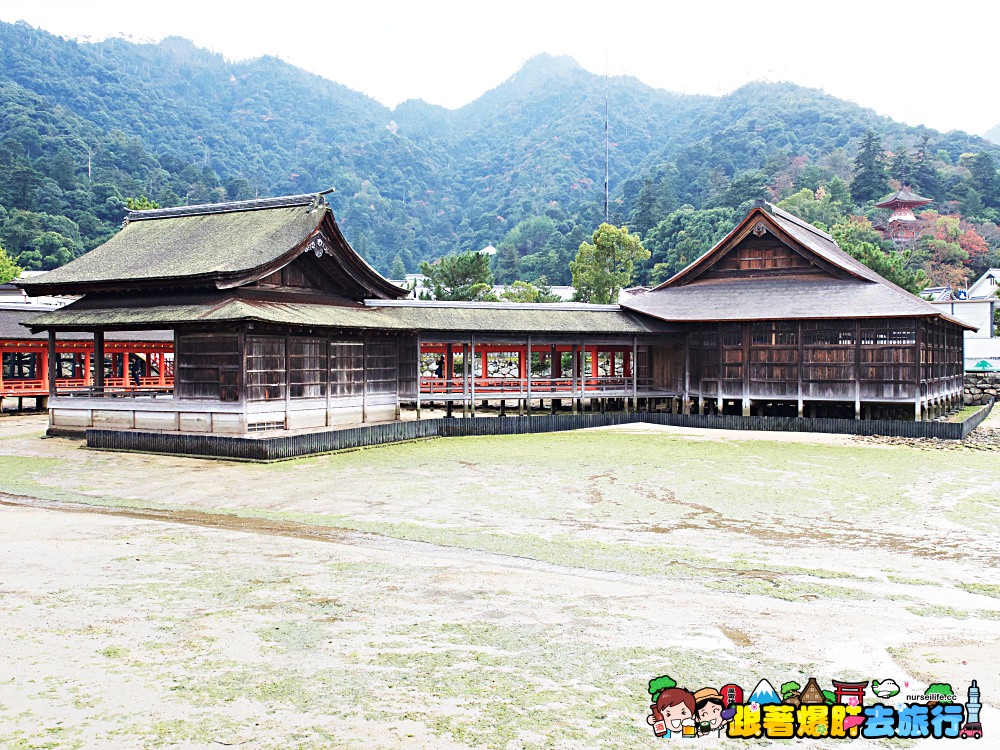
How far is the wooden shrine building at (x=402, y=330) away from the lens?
2788cm

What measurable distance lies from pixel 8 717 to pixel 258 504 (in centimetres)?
1112

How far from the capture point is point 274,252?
29188 millimetres

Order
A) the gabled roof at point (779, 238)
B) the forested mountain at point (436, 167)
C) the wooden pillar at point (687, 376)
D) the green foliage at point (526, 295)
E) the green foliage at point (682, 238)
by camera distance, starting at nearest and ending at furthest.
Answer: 1. the gabled roof at point (779, 238)
2. the wooden pillar at point (687, 376)
3. the green foliage at point (526, 295)
4. the green foliage at point (682, 238)
5. the forested mountain at point (436, 167)

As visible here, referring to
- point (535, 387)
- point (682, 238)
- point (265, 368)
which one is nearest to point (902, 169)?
point (682, 238)

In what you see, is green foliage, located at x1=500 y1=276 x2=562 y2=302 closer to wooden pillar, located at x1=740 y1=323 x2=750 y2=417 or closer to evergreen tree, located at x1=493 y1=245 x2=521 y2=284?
wooden pillar, located at x1=740 y1=323 x2=750 y2=417

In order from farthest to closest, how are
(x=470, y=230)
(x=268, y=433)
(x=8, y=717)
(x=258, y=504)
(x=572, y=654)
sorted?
(x=470, y=230)
(x=268, y=433)
(x=258, y=504)
(x=572, y=654)
(x=8, y=717)

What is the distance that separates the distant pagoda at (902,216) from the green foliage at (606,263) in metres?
48.0

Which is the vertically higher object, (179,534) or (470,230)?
(470,230)

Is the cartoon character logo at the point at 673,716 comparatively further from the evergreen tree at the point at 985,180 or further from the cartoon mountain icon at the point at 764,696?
the evergreen tree at the point at 985,180

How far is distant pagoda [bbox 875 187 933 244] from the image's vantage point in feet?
328

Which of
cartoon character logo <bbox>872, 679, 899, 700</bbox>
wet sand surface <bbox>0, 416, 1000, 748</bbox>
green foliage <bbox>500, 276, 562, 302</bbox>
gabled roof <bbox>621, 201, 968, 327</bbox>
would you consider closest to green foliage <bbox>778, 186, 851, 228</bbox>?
green foliage <bbox>500, 276, 562, 302</bbox>

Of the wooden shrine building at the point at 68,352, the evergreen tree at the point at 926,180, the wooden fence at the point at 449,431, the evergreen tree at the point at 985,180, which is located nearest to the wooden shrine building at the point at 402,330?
the wooden shrine building at the point at 68,352

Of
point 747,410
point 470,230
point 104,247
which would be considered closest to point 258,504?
point 104,247

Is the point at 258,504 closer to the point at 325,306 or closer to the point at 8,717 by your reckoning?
the point at 8,717
